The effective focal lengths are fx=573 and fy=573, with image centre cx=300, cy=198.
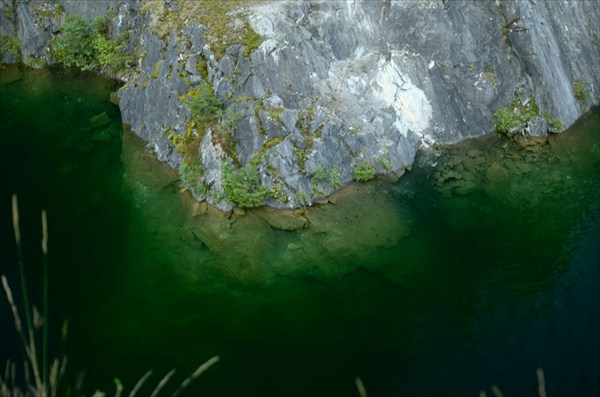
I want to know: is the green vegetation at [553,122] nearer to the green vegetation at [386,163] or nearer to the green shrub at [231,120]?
the green vegetation at [386,163]

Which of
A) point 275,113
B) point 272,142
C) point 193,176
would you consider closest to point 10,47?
point 193,176

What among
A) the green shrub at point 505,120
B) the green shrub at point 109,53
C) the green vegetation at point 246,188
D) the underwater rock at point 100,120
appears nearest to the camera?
the green vegetation at point 246,188

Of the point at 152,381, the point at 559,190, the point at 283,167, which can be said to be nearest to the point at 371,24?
the point at 283,167

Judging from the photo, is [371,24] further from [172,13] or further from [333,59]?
[172,13]

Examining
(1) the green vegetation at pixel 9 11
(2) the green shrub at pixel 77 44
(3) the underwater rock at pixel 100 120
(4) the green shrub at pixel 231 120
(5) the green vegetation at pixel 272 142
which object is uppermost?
(1) the green vegetation at pixel 9 11

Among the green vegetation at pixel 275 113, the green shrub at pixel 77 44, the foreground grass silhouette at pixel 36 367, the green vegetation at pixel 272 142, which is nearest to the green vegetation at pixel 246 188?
the green vegetation at pixel 272 142

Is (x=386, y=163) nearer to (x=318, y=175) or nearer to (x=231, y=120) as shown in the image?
(x=318, y=175)
